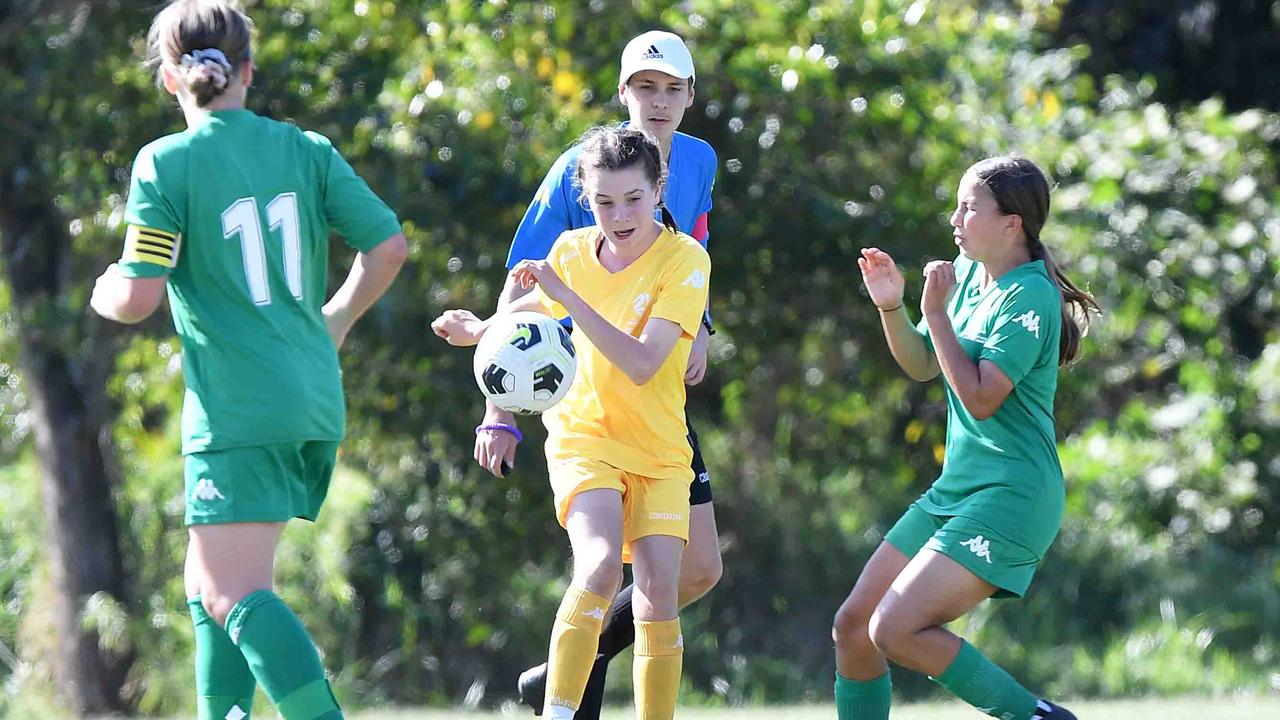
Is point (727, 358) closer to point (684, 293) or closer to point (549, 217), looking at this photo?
point (549, 217)

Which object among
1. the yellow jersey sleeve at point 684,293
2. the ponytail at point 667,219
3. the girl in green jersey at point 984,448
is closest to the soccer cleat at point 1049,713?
the girl in green jersey at point 984,448

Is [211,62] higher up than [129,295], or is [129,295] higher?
[211,62]

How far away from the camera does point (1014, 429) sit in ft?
13.4

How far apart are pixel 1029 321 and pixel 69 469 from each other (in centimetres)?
683

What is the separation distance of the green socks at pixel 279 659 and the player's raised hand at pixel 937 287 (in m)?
1.62

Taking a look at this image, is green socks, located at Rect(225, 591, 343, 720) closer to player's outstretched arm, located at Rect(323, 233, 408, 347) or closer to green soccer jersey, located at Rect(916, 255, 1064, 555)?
player's outstretched arm, located at Rect(323, 233, 408, 347)

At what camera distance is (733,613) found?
10.4 m

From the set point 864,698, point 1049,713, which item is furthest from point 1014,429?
point 864,698

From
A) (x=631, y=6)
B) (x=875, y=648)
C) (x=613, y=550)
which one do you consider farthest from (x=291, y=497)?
(x=631, y=6)

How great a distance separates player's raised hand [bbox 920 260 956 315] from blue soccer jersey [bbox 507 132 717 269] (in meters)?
0.77

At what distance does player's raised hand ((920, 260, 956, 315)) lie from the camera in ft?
12.9

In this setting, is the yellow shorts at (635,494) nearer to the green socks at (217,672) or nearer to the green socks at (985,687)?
the green socks at (985,687)

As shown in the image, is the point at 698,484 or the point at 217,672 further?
the point at 698,484

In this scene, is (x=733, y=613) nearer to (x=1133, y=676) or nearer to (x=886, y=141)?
(x=1133, y=676)
